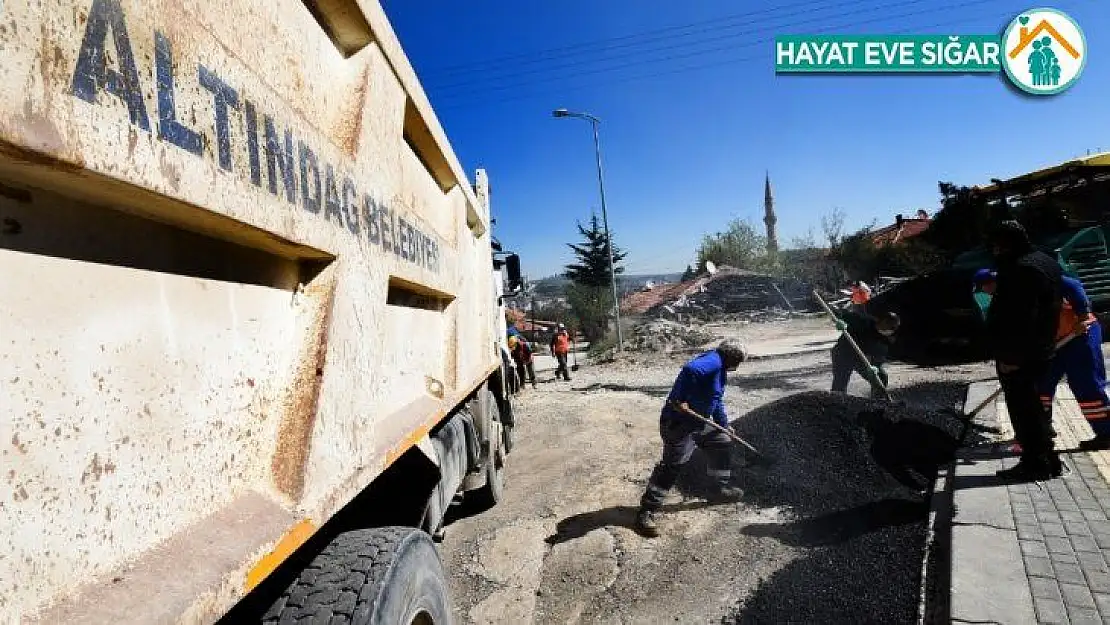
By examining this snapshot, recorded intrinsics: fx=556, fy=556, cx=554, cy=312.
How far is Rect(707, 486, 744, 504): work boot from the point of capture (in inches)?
167

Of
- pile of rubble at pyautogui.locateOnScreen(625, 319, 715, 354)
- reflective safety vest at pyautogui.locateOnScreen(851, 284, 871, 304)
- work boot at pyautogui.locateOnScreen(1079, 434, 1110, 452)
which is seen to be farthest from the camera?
pile of rubble at pyautogui.locateOnScreen(625, 319, 715, 354)

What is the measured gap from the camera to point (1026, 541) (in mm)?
2709

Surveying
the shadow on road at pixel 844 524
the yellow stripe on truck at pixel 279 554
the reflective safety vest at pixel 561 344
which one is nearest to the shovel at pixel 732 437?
the shadow on road at pixel 844 524

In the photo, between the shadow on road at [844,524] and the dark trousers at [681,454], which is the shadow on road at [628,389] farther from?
the shadow on road at [844,524]

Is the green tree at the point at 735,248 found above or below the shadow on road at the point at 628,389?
above

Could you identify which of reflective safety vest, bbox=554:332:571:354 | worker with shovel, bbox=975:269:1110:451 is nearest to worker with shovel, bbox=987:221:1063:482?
worker with shovel, bbox=975:269:1110:451

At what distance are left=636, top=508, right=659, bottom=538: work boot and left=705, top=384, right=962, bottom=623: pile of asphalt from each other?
0.63 m

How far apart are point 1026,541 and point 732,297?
25119 mm

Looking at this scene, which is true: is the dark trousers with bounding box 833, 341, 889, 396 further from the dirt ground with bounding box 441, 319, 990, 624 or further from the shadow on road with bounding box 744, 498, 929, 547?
the shadow on road with bounding box 744, 498, 929, 547

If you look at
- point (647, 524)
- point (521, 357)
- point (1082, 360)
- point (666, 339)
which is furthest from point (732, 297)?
point (647, 524)

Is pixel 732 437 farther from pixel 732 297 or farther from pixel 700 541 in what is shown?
pixel 732 297

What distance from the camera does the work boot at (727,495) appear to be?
4.24 metres

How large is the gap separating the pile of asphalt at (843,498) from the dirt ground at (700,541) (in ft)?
0.03

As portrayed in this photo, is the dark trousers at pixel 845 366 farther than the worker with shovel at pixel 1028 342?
Yes
